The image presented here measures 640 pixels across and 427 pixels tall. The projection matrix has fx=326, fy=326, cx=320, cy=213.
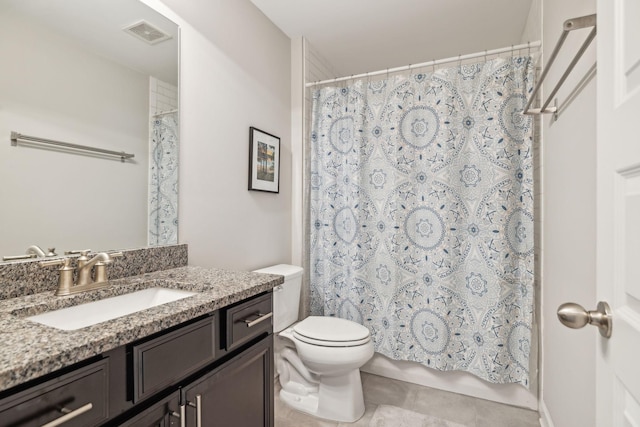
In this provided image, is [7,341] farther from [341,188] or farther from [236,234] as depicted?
[341,188]

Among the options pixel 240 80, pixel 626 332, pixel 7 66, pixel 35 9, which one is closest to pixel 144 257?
pixel 7 66

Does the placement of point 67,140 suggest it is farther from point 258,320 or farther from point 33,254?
point 258,320

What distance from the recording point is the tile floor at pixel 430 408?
1760 millimetres

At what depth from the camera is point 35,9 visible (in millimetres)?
1056

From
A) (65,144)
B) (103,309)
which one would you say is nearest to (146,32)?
(65,144)

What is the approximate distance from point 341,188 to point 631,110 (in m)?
1.80

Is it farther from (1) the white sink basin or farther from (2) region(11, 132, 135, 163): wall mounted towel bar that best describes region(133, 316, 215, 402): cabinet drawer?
(2) region(11, 132, 135, 163): wall mounted towel bar

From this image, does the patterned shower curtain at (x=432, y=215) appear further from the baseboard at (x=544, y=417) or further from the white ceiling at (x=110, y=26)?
the white ceiling at (x=110, y=26)

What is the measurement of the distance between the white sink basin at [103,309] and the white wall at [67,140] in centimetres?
25

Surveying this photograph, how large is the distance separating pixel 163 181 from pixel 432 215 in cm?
151

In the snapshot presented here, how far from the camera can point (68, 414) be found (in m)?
0.63

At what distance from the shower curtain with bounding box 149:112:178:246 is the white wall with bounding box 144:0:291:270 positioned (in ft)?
0.15

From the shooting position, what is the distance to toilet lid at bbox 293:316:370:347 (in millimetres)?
1703

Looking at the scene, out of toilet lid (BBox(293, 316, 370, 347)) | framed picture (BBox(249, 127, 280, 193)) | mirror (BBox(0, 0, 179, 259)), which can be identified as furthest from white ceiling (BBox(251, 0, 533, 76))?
toilet lid (BBox(293, 316, 370, 347))
